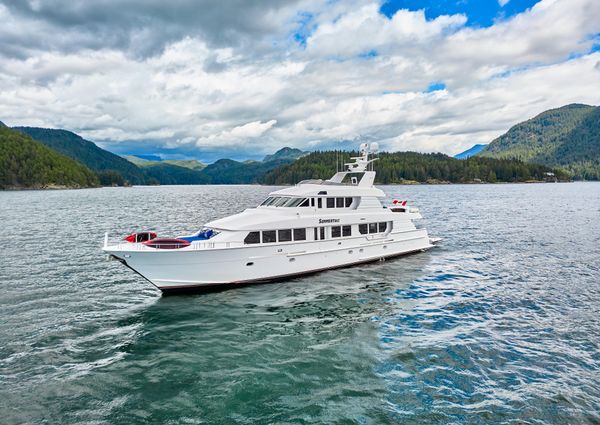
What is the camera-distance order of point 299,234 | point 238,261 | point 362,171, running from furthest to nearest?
1. point 362,171
2. point 299,234
3. point 238,261

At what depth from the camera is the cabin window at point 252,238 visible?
2145 centimetres

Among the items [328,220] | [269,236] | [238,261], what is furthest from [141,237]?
[328,220]

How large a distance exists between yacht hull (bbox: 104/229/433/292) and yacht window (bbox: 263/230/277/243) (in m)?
0.44

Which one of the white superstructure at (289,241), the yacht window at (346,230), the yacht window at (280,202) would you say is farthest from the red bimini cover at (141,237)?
the yacht window at (346,230)

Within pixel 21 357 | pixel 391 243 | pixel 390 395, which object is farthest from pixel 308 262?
pixel 21 357

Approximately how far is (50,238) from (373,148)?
119ft

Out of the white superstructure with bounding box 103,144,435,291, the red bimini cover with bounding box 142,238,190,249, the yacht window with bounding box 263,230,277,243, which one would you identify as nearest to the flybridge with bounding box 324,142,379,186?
the white superstructure with bounding box 103,144,435,291

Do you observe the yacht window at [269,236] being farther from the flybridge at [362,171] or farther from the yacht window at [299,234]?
the flybridge at [362,171]

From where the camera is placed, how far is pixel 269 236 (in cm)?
2220

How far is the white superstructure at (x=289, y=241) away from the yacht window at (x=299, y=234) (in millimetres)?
67

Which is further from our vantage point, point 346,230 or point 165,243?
point 346,230

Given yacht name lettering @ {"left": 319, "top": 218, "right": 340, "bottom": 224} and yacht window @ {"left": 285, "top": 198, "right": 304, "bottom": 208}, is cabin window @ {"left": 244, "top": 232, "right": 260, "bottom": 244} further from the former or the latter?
yacht name lettering @ {"left": 319, "top": 218, "right": 340, "bottom": 224}

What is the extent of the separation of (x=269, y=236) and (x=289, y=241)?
4.96 feet

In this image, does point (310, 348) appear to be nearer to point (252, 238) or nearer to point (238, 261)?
point (238, 261)
